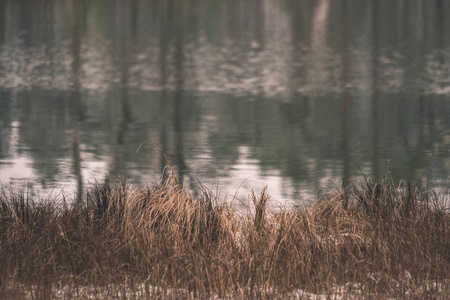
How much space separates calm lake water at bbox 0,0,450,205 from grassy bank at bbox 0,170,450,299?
872mm

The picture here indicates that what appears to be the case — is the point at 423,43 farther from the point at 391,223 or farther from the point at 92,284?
the point at 92,284

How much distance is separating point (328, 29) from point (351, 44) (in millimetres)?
2273

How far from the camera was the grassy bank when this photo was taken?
17.5 feet

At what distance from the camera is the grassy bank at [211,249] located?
532cm

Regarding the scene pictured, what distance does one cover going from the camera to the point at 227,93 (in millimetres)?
26031

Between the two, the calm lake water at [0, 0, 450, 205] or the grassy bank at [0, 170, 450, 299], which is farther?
the calm lake water at [0, 0, 450, 205]

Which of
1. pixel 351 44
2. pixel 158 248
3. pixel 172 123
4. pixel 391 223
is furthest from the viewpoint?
pixel 351 44

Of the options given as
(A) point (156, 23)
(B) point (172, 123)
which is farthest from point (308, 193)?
(A) point (156, 23)

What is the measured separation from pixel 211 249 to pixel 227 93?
66.7 feet

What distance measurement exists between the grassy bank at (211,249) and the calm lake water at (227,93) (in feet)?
2.86

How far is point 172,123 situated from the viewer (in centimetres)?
2020

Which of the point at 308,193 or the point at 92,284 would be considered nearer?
the point at 92,284

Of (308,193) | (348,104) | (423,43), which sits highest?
(423,43)

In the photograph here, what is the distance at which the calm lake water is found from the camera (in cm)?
1453
